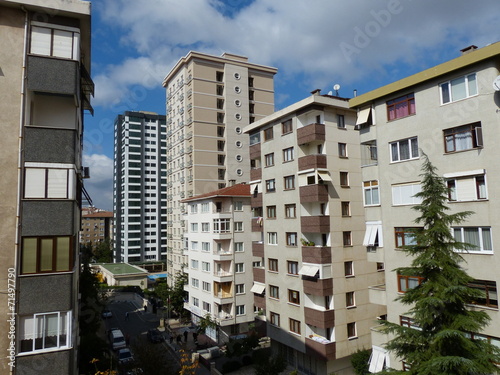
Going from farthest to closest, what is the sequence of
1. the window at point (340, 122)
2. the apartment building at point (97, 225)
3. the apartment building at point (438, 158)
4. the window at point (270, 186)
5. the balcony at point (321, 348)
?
the apartment building at point (97, 225) < the window at point (270, 186) < the window at point (340, 122) < the balcony at point (321, 348) < the apartment building at point (438, 158)

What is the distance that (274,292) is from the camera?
32281mm

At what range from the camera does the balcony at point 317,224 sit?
90.4 ft

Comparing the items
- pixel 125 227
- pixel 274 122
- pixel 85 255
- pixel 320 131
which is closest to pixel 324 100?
pixel 320 131

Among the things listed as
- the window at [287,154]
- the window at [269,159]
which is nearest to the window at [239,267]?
the window at [269,159]

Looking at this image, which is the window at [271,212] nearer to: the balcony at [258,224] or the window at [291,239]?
the balcony at [258,224]

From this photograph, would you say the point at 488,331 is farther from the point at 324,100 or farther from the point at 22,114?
the point at 22,114

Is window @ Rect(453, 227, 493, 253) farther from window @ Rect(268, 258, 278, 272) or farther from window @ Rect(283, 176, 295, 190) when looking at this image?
window @ Rect(268, 258, 278, 272)

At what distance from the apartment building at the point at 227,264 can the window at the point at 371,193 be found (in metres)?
21.2

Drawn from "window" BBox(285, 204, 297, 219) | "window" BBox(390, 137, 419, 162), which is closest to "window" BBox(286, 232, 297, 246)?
"window" BBox(285, 204, 297, 219)

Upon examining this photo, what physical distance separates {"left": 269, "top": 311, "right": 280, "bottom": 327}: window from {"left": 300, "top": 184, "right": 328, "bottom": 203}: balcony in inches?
424

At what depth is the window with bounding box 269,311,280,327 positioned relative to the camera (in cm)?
3147

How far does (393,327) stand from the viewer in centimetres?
1382

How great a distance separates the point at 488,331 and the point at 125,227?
106842mm

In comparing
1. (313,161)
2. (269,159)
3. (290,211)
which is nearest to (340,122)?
(313,161)
